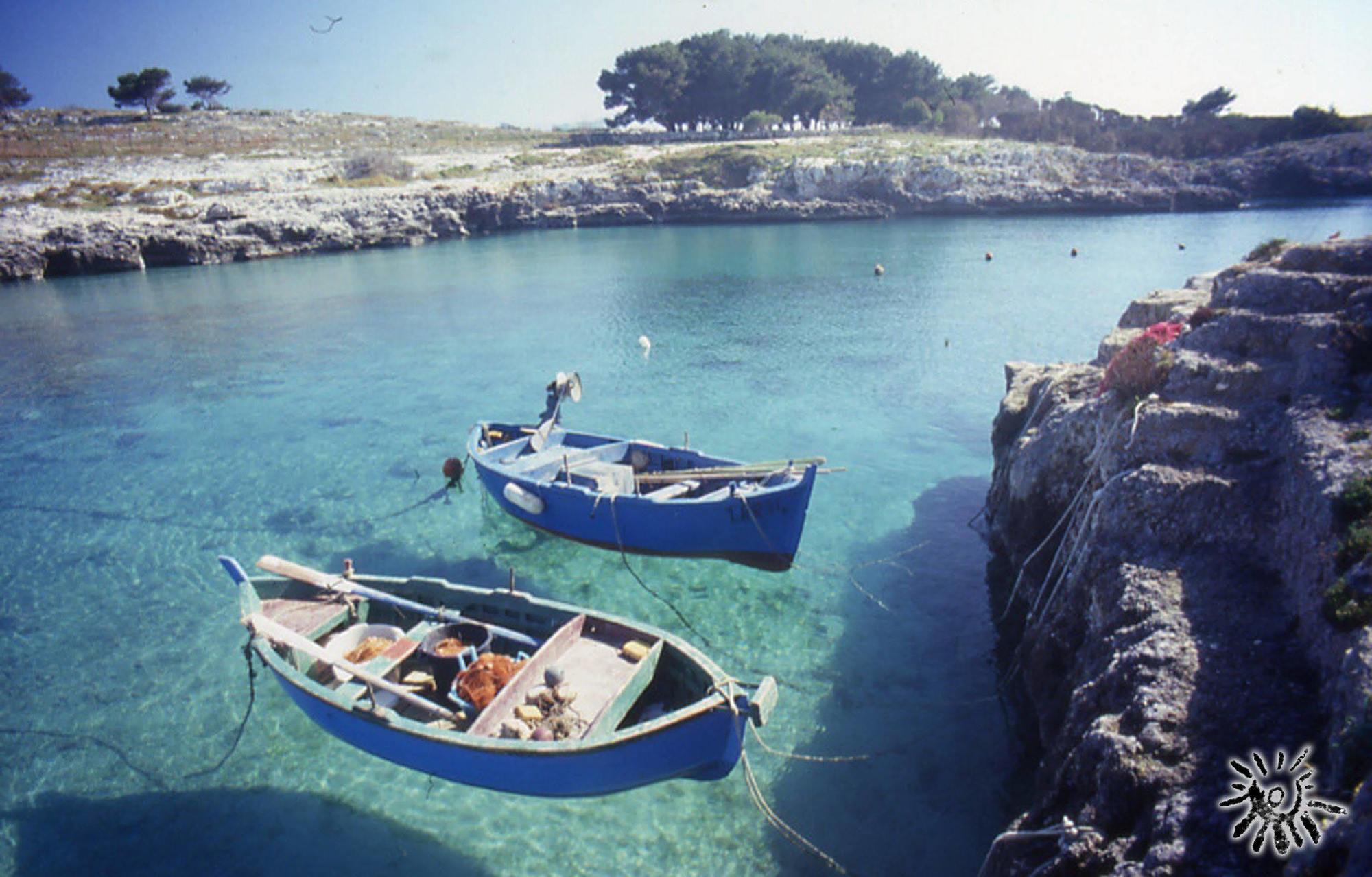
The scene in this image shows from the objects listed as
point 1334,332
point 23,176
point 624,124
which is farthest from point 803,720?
point 624,124

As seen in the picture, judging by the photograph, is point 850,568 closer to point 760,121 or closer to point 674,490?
point 674,490

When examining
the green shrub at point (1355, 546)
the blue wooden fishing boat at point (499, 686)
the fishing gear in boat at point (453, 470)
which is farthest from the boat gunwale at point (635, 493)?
the green shrub at point (1355, 546)

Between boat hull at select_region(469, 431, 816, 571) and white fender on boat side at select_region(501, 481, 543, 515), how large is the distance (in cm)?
2

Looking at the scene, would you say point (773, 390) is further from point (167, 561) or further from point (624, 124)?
point (624, 124)

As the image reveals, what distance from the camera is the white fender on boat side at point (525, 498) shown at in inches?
561

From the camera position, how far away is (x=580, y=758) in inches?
303

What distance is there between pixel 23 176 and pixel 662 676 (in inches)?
3755

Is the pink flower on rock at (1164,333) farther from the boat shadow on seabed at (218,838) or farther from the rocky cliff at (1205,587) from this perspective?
the boat shadow on seabed at (218,838)

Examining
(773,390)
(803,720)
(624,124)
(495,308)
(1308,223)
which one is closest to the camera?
(803,720)

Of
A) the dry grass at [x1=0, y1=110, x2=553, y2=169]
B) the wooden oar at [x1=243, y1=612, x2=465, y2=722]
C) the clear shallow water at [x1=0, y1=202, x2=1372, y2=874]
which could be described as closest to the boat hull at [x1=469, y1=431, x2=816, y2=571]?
the clear shallow water at [x1=0, y1=202, x2=1372, y2=874]

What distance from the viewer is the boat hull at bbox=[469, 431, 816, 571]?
42.7 feet

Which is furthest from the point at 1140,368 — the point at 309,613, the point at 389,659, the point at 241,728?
the point at 241,728

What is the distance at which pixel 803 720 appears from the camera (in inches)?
409

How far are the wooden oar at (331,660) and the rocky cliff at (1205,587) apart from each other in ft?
21.0
